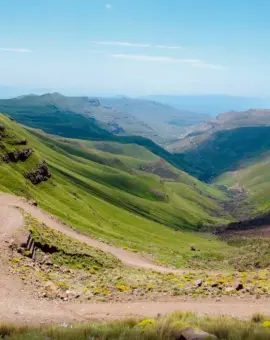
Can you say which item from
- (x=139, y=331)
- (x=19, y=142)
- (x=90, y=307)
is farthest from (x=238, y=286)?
(x=19, y=142)

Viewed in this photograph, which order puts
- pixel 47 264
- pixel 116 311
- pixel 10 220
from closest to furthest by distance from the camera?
pixel 116 311
pixel 47 264
pixel 10 220

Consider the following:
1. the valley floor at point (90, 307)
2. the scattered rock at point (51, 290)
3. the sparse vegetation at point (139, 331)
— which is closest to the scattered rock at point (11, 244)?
the valley floor at point (90, 307)

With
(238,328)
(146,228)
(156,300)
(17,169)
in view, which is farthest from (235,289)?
(146,228)

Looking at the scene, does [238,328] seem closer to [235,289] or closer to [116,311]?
[116,311]

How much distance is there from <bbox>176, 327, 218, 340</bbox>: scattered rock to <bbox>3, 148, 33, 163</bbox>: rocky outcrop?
140 meters

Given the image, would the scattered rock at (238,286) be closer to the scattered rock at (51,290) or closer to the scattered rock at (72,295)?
the scattered rock at (72,295)

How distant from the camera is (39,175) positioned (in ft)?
519

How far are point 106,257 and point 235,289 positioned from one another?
28266 millimetres

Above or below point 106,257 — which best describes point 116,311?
above

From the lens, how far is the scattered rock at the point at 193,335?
17.2 metres

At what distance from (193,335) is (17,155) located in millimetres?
150644

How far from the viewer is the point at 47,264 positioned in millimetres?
45438

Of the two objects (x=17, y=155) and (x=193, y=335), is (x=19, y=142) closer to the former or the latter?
(x=17, y=155)

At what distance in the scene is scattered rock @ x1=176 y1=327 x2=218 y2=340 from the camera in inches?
679
